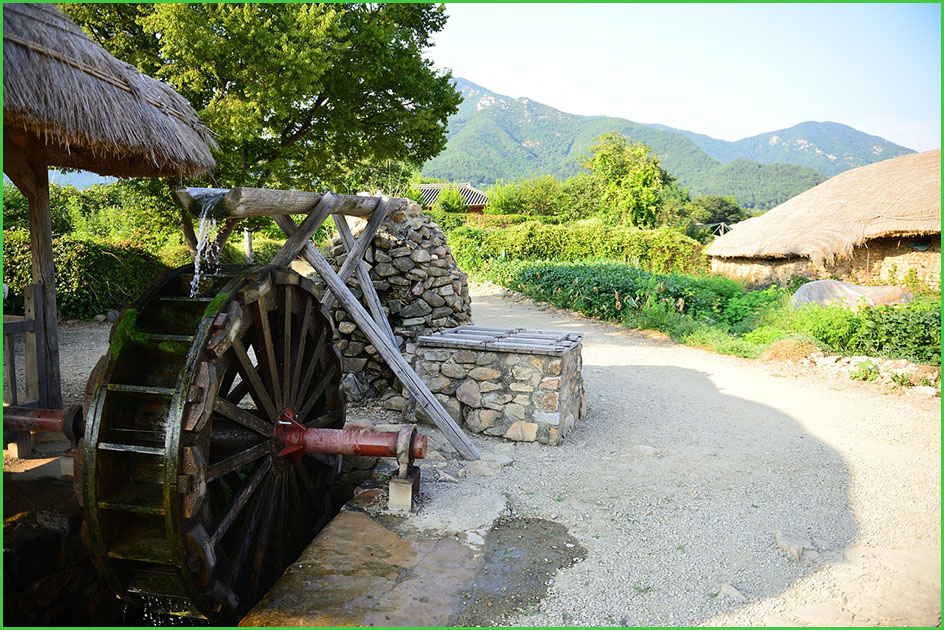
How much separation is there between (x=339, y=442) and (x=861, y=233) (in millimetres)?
13248

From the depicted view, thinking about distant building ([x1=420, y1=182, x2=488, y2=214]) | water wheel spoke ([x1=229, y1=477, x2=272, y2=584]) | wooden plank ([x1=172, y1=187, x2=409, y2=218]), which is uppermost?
distant building ([x1=420, y1=182, x2=488, y2=214])

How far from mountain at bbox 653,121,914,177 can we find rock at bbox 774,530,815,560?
5382 inches

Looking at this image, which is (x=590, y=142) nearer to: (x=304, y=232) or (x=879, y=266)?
(x=879, y=266)

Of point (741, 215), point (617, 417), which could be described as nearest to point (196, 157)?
point (617, 417)

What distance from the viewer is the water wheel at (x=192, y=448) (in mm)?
3062

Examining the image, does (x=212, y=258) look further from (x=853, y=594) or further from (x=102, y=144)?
(x=853, y=594)

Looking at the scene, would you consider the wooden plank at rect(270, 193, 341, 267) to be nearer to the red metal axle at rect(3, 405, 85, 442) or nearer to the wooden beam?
the red metal axle at rect(3, 405, 85, 442)

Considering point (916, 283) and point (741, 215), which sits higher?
point (741, 215)

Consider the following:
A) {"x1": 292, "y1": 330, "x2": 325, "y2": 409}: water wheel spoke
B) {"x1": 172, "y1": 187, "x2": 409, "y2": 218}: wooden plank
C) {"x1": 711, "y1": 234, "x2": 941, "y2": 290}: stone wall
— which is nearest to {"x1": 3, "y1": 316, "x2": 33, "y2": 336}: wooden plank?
{"x1": 172, "y1": 187, "x2": 409, "y2": 218}: wooden plank

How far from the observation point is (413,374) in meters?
5.47

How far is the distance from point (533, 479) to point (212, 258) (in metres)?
2.99

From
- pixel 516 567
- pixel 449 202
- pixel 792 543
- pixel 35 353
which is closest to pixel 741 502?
pixel 792 543

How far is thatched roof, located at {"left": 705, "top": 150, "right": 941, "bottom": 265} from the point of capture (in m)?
12.7

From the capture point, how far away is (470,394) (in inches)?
231
